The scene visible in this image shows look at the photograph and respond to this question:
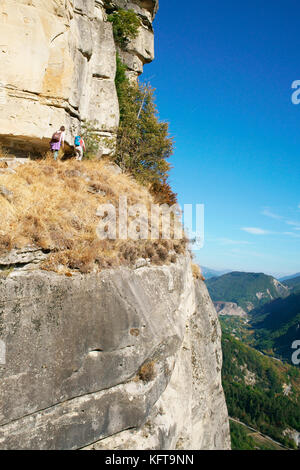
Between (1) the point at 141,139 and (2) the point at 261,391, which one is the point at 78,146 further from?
(2) the point at 261,391

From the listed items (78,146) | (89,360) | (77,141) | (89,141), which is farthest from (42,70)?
(89,360)

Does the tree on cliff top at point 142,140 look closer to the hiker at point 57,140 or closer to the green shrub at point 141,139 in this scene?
the green shrub at point 141,139

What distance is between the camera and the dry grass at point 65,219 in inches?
249

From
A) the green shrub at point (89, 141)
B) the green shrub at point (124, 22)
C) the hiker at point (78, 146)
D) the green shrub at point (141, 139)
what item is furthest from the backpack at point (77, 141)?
the green shrub at point (124, 22)

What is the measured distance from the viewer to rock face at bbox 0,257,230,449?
17.4ft

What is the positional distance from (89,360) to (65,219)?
148 inches

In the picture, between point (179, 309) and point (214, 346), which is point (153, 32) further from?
point (214, 346)

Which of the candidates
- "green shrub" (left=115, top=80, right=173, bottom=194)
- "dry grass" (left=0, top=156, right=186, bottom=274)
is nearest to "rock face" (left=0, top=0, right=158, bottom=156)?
"dry grass" (left=0, top=156, right=186, bottom=274)

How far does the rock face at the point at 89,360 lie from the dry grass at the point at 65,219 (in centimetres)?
49

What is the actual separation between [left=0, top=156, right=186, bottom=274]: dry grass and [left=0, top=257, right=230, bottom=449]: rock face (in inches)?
19.3

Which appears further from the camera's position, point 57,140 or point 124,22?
point 124,22

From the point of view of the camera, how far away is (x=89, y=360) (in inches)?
244

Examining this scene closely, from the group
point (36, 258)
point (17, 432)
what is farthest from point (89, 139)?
point (17, 432)

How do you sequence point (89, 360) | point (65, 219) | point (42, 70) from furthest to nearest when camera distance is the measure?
point (42, 70), point (65, 219), point (89, 360)
